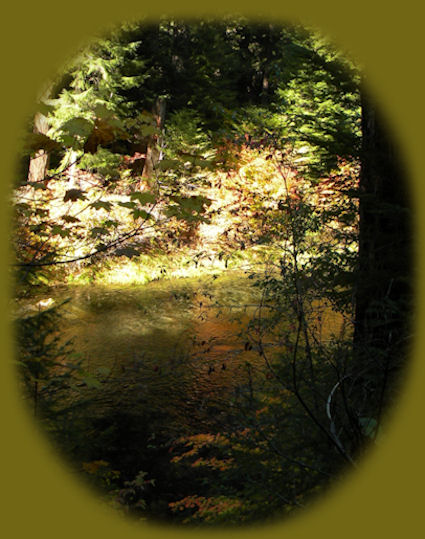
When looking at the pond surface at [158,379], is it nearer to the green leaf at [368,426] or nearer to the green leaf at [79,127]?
the green leaf at [368,426]

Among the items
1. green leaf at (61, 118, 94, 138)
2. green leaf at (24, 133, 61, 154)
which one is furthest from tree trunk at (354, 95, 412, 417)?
green leaf at (24, 133, 61, 154)

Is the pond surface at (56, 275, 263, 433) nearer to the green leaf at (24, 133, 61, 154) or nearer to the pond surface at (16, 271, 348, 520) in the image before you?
the pond surface at (16, 271, 348, 520)

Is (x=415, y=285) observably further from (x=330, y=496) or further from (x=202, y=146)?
(x=202, y=146)

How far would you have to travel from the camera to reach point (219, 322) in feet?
25.4

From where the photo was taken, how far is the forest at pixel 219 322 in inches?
99.9

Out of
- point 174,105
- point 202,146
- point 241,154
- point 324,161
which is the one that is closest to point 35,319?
point 324,161

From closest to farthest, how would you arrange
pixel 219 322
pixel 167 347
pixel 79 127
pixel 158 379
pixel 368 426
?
pixel 79 127, pixel 368 426, pixel 158 379, pixel 167 347, pixel 219 322

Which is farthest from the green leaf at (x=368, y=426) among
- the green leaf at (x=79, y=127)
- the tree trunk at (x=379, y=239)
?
the green leaf at (x=79, y=127)

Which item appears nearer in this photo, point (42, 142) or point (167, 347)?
point (42, 142)

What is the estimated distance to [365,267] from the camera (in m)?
3.69

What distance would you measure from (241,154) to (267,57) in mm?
9993

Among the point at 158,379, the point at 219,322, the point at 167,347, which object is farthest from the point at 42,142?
the point at 219,322

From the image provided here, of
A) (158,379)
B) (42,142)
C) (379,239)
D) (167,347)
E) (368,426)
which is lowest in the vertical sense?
(158,379)

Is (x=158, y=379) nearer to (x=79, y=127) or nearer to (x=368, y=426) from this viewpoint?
(x=368, y=426)
